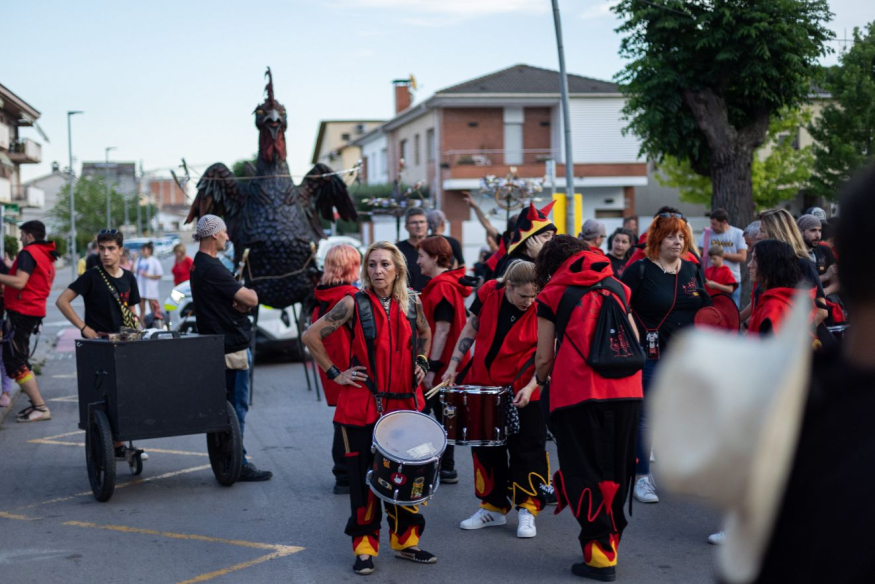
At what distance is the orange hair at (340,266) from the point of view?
23.5 ft

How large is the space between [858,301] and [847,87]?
→ 27.3m

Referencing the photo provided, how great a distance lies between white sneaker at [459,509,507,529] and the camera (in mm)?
6539

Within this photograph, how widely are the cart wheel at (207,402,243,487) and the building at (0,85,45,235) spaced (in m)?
41.0

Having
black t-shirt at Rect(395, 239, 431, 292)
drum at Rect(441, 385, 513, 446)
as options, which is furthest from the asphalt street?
black t-shirt at Rect(395, 239, 431, 292)

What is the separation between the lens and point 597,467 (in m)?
5.46

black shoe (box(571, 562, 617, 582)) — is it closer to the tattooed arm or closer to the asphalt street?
the asphalt street

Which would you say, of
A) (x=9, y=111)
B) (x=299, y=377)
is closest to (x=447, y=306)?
(x=299, y=377)

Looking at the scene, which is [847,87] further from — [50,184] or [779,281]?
[50,184]

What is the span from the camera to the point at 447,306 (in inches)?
290

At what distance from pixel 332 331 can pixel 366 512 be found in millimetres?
1069

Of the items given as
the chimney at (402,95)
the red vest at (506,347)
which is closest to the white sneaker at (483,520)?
the red vest at (506,347)

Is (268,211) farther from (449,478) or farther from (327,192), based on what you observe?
(449,478)

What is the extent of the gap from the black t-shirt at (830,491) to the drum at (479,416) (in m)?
4.69

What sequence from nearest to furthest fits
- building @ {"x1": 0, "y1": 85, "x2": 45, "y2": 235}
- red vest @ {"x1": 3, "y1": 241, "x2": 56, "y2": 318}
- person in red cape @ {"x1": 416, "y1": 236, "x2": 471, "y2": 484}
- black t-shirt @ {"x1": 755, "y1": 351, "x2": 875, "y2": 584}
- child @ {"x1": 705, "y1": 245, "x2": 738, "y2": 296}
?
black t-shirt @ {"x1": 755, "y1": 351, "x2": 875, "y2": 584}
person in red cape @ {"x1": 416, "y1": 236, "x2": 471, "y2": 484}
child @ {"x1": 705, "y1": 245, "x2": 738, "y2": 296}
red vest @ {"x1": 3, "y1": 241, "x2": 56, "y2": 318}
building @ {"x1": 0, "y1": 85, "x2": 45, "y2": 235}
